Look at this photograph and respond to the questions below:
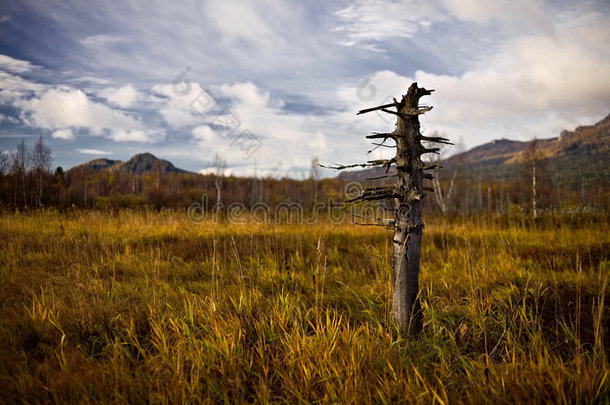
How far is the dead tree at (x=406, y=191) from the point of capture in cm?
246

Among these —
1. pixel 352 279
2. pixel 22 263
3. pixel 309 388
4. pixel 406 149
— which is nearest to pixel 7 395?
pixel 309 388

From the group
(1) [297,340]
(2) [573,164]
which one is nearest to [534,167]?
(1) [297,340]

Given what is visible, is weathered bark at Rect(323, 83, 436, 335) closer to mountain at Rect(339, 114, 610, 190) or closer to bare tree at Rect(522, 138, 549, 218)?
mountain at Rect(339, 114, 610, 190)

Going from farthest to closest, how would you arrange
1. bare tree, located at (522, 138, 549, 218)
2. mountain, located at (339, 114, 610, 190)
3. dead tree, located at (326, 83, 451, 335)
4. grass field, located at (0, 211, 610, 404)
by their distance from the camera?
1. bare tree, located at (522, 138, 549, 218)
2. mountain, located at (339, 114, 610, 190)
3. dead tree, located at (326, 83, 451, 335)
4. grass field, located at (0, 211, 610, 404)

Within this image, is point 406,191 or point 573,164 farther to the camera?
point 573,164

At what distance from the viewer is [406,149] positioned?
248cm

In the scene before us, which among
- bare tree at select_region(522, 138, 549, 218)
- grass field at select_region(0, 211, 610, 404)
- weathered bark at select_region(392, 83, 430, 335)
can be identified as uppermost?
bare tree at select_region(522, 138, 549, 218)

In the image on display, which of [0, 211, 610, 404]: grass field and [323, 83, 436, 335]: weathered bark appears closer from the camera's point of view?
[0, 211, 610, 404]: grass field

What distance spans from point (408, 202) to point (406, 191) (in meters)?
0.10

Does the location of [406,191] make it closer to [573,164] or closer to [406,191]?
[406,191]

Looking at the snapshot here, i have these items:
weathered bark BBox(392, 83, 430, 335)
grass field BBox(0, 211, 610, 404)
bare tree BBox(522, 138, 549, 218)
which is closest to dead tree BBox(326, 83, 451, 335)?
weathered bark BBox(392, 83, 430, 335)

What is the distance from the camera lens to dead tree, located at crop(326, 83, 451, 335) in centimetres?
246

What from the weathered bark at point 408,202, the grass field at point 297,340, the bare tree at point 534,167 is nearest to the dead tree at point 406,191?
the weathered bark at point 408,202

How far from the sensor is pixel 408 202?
2.48 meters
